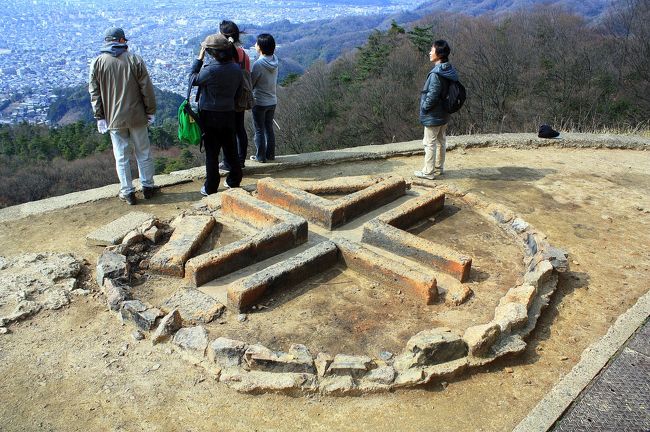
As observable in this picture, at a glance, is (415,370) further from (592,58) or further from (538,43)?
(538,43)

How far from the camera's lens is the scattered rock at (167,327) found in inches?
145

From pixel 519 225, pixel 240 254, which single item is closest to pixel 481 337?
pixel 240 254

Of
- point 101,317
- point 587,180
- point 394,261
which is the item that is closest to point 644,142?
point 587,180

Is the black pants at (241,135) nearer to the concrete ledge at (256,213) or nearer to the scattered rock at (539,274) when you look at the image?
the concrete ledge at (256,213)

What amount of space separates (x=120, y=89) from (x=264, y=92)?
6.53 feet

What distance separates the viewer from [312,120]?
120ft

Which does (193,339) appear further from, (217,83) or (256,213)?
(217,83)

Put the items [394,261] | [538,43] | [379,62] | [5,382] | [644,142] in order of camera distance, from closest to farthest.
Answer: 1. [5,382]
2. [394,261]
3. [644,142]
4. [538,43]
5. [379,62]

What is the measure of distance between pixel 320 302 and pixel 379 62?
3451 cm

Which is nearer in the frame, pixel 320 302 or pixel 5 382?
pixel 5 382

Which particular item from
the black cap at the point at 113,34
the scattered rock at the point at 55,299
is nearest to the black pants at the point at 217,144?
the black cap at the point at 113,34

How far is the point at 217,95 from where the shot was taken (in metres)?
5.69

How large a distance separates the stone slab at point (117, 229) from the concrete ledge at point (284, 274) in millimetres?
1754

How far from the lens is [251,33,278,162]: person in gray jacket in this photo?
689 cm
